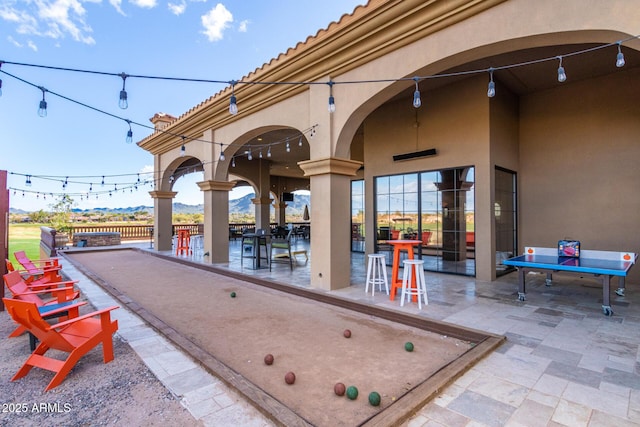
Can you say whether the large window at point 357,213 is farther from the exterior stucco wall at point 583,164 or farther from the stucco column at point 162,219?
the stucco column at point 162,219

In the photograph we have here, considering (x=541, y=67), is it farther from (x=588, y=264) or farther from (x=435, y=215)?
(x=588, y=264)

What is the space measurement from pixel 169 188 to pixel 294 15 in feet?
23.8

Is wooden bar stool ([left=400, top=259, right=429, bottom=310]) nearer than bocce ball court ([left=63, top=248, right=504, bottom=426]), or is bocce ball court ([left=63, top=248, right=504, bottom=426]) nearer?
bocce ball court ([left=63, top=248, right=504, bottom=426])

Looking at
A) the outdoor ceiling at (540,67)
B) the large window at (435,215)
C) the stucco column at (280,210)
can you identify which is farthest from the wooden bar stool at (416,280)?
the stucco column at (280,210)

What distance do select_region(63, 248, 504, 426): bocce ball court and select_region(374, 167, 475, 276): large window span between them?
275cm

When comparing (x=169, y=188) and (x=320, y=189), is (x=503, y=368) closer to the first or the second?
(x=320, y=189)

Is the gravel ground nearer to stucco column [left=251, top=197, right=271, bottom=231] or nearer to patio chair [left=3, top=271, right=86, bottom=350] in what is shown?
patio chair [left=3, top=271, right=86, bottom=350]

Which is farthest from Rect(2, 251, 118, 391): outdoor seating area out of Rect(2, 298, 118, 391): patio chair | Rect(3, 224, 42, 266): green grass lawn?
Rect(3, 224, 42, 266): green grass lawn

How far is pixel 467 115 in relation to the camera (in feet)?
19.7

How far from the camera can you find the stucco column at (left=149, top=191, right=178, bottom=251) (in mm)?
11047

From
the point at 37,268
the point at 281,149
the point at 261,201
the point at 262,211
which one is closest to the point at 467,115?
the point at 281,149

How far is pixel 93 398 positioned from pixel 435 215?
625 centimetres

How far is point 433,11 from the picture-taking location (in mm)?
3691

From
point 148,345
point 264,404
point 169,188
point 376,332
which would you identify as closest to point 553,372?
point 376,332
